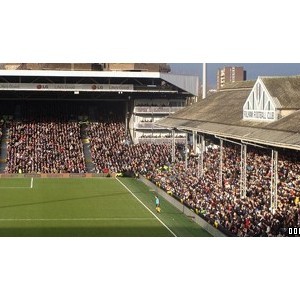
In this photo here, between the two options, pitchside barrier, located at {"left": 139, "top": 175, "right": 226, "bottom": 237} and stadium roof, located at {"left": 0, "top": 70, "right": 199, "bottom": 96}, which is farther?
stadium roof, located at {"left": 0, "top": 70, "right": 199, "bottom": 96}

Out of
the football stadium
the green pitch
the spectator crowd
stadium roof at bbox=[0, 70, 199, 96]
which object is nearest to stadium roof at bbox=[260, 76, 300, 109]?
the football stadium

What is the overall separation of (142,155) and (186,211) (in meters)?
21.0

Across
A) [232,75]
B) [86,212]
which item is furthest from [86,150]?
[232,75]

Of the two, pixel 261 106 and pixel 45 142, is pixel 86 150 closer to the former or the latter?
pixel 45 142

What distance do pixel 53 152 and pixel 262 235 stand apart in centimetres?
3109

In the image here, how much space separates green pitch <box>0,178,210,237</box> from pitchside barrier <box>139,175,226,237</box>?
0.76 ft

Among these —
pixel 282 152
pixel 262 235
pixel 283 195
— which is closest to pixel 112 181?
pixel 282 152

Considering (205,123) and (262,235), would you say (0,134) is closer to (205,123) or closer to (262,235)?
(205,123)

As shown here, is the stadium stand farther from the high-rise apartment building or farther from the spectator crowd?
the high-rise apartment building

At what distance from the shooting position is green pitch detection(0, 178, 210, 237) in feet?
89.3

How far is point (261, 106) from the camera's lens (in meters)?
30.8

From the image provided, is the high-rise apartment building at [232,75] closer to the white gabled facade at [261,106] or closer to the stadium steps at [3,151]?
the stadium steps at [3,151]

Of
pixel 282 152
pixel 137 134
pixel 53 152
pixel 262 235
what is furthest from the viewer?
pixel 137 134

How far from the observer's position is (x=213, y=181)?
119 feet
